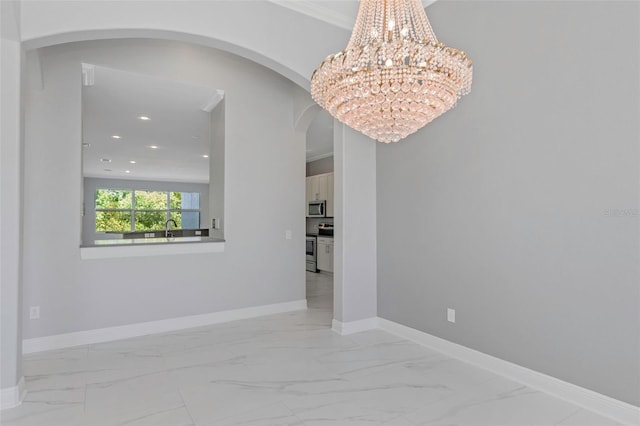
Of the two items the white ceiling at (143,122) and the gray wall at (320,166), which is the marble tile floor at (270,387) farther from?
the gray wall at (320,166)

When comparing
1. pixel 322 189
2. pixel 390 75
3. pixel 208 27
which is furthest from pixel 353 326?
pixel 322 189

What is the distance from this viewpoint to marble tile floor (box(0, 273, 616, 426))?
210 cm

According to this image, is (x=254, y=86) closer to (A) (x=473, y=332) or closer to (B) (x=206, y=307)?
(B) (x=206, y=307)

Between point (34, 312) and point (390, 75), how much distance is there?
3.52 m

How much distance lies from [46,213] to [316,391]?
9.24 ft

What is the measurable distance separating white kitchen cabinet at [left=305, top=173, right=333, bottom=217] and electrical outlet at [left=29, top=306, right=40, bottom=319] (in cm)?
548

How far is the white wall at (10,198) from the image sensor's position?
221 cm

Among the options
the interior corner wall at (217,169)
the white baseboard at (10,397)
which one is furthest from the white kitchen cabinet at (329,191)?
the white baseboard at (10,397)

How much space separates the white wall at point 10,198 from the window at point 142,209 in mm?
11523

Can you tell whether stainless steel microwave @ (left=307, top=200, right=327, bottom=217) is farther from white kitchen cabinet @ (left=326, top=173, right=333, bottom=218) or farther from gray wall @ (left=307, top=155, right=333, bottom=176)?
gray wall @ (left=307, top=155, right=333, bottom=176)

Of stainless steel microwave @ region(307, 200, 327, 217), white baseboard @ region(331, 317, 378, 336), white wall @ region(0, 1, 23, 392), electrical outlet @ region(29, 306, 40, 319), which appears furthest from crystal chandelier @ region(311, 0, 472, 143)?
stainless steel microwave @ region(307, 200, 327, 217)

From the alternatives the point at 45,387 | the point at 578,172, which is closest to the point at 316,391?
the point at 45,387

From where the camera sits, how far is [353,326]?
12.1 ft

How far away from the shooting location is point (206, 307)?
156 inches
